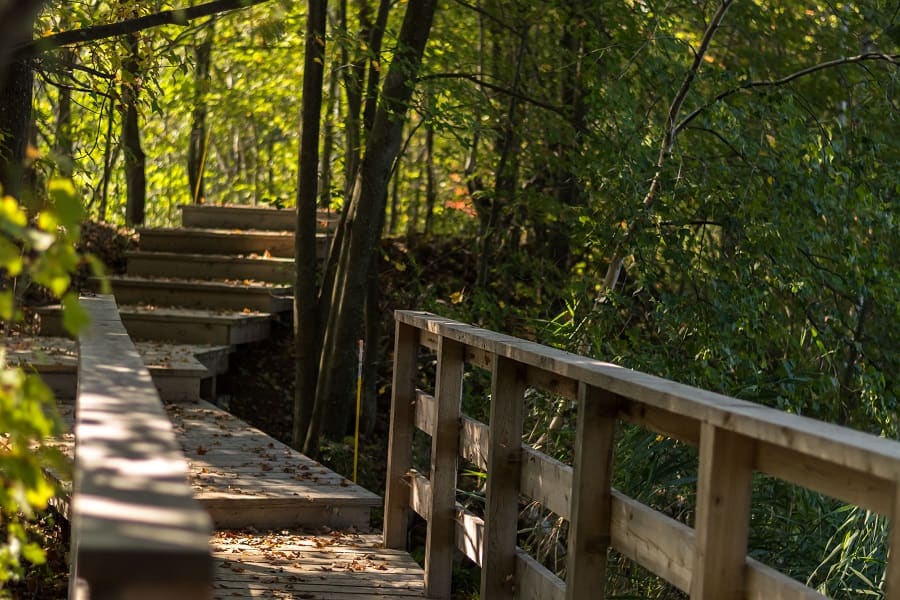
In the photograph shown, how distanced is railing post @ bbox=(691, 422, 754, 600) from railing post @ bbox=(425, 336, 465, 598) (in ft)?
7.31

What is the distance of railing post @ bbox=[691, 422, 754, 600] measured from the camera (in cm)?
269

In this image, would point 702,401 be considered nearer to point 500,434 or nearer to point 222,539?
point 500,434

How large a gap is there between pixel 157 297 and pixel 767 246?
22.2ft

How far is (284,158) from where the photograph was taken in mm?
16750

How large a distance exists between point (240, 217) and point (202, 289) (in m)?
2.07

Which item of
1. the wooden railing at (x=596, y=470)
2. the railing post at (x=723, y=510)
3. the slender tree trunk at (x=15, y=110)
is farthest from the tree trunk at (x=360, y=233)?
the railing post at (x=723, y=510)

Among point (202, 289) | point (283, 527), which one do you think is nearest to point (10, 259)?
point (283, 527)

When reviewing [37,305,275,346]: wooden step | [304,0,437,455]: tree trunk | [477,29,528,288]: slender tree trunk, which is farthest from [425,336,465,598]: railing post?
[37,305,275,346]: wooden step

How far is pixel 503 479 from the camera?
13.8ft

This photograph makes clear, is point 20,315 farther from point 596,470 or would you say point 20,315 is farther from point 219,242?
point 219,242

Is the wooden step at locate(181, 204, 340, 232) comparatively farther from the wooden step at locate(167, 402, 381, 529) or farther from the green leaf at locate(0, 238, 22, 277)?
the green leaf at locate(0, 238, 22, 277)

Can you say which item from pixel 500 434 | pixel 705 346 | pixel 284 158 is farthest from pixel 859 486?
pixel 284 158

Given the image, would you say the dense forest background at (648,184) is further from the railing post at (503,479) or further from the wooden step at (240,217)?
the wooden step at (240,217)

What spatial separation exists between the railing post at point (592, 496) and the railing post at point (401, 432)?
219 centimetres
